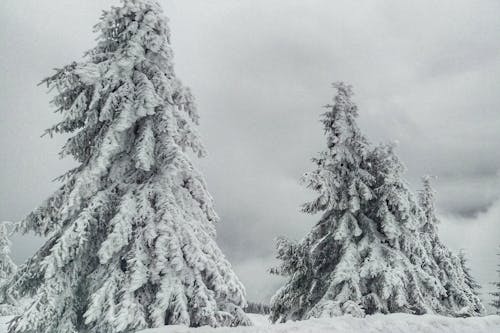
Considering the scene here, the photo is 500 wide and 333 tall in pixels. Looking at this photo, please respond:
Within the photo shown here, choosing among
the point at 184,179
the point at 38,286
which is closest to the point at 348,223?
the point at 184,179

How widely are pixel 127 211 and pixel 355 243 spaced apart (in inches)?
336

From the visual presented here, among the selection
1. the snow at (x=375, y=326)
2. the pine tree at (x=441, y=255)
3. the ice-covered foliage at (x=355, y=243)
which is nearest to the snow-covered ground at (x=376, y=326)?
the snow at (x=375, y=326)

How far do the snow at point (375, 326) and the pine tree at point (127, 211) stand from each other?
2.04 m

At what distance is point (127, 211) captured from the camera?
10.6m

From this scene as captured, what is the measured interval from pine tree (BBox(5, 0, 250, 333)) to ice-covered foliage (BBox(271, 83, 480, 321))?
15.4 feet

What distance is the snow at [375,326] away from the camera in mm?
8391

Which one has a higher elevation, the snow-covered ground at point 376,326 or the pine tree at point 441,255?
the pine tree at point 441,255

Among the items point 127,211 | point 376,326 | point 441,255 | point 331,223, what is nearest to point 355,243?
point 331,223

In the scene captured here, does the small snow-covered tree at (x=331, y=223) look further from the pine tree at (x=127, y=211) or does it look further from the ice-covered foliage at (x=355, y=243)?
the pine tree at (x=127, y=211)

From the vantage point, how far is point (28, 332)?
9.85 metres

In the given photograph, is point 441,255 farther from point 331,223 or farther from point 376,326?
point 376,326

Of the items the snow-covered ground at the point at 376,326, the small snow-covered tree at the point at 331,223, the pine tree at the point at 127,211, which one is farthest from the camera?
the small snow-covered tree at the point at 331,223

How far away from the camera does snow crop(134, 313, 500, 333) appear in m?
8.39

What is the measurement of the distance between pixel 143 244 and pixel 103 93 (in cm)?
444
